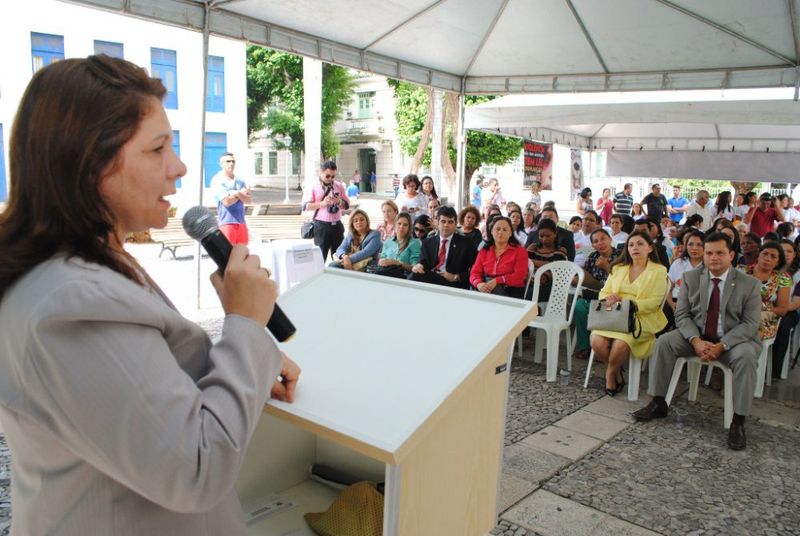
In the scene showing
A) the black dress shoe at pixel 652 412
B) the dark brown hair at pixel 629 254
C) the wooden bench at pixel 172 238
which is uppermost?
the dark brown hair at pixel 629 254

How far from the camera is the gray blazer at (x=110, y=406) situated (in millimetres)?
738

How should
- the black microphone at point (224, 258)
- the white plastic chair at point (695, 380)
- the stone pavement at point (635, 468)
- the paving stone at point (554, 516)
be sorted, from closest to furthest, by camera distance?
1. the black microphone at point (224, 258)
2. the paving stone at point (554, 516)
3. the stone pavement at point (635, 468)
4. the white plastic chair at point (695, 380)

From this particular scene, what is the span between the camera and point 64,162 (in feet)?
2.67

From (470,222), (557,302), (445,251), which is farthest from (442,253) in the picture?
(557,302)

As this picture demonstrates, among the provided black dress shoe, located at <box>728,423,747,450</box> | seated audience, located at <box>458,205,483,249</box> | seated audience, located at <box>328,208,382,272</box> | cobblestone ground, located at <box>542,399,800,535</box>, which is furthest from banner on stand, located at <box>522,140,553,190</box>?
black dress shoe, located at <box>728,423,747,450</box>

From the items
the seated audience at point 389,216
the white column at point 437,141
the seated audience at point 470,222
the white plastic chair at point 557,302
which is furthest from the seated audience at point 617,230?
the white column at point 437,141

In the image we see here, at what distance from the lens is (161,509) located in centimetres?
88

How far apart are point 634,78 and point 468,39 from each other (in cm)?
201

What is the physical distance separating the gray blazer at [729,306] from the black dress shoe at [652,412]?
54 centimetres

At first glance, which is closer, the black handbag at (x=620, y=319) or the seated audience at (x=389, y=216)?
the black handbag at (x=620, y=319)

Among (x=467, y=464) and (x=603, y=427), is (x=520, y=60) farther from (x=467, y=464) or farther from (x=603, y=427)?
(x=467, y=464)

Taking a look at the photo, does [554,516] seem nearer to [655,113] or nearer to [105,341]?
[105,341]

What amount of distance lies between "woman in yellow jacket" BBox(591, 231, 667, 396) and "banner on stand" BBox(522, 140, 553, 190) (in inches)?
278

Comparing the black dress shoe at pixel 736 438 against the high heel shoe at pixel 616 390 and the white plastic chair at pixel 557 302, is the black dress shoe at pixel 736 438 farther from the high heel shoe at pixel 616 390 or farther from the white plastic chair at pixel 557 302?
the white plastic chair at pixel 557 302
